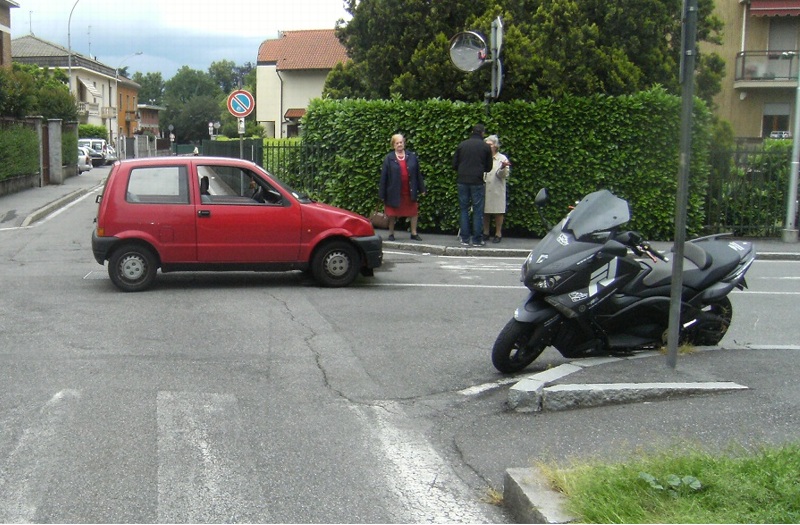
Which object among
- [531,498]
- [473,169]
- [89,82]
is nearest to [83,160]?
[89,82]

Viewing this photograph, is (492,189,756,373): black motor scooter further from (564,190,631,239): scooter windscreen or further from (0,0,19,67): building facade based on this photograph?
(0,0,19,67): building facade

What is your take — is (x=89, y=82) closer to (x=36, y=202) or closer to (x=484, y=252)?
(x=36, y=202)

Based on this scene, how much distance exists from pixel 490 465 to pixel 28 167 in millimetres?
27144

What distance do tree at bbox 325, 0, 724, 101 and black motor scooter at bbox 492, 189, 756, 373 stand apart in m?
10.6

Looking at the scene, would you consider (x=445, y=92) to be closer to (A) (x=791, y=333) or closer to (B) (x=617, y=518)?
(A) (x=791, y=333)

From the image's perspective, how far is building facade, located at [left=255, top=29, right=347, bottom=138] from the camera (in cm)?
6650

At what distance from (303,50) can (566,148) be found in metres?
54.7

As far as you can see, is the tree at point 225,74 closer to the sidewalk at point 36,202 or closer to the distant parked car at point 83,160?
the distant parked car at point 83,160

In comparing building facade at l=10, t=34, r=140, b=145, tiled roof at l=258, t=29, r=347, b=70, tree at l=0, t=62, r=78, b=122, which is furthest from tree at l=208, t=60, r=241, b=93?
tree at l=0, t=62, r=78, b=122

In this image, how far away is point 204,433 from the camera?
5.76 m

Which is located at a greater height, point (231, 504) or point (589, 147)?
point (589, 147)

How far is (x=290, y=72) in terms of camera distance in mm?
67500

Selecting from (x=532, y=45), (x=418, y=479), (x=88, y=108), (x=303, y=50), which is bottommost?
(x=418, y=479)

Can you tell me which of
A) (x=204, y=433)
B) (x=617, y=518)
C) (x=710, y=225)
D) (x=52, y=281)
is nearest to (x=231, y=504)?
(x=204, y=433)
